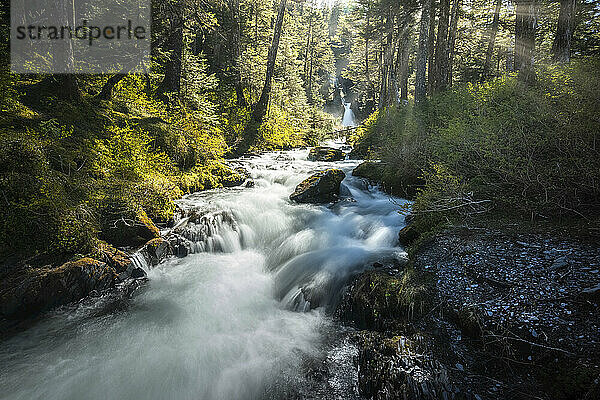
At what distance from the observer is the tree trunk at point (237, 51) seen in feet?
62.0

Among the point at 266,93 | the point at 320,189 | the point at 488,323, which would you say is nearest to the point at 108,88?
the point at 320,189

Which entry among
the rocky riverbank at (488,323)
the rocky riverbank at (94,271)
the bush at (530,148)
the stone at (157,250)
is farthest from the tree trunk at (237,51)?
A: the rocky riverbank at (488,323)

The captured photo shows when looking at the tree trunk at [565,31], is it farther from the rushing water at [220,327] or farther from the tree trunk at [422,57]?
the rushing water at [220,327]

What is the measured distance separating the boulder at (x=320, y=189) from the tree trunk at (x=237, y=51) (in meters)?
11.0

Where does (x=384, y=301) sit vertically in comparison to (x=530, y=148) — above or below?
below

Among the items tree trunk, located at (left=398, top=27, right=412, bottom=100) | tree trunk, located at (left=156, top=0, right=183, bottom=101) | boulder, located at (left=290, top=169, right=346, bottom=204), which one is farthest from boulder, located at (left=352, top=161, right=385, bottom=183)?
tree trunk, located at (left=398, top=27, right=412, bottom=100)

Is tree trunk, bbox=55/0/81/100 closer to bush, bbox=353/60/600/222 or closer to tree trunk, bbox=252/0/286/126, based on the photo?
bush, bbox=353/60/600/222

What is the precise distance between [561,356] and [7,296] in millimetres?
7264

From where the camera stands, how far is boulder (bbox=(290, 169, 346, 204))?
10062mm

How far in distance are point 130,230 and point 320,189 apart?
5.93 meters

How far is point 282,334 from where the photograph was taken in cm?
486

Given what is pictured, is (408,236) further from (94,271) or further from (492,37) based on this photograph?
(492,37)

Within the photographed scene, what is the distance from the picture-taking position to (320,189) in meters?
10.2

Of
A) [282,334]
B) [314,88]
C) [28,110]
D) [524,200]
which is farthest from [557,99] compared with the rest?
[314,88]
